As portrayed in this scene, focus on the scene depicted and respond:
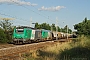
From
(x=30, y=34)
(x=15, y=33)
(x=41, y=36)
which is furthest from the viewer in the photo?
(x=41, y=36)

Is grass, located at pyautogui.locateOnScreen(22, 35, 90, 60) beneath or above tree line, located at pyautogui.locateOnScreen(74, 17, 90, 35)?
beneath

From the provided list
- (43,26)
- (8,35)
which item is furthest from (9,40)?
(43,26)

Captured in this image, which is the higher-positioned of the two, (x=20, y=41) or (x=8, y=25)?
(x=8, y=25)

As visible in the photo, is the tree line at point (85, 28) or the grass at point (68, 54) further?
the tree line at point (85, 28)

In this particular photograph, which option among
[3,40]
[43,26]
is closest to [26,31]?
[3,40]

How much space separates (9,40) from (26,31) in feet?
17.9

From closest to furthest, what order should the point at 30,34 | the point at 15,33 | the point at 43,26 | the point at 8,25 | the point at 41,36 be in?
the point at 15,33, the point at 30,34, the point at 8,25, the point at 41,36, the point at 43,26

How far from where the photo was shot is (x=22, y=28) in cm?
3628

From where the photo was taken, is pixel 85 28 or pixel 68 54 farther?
pixel 85 28

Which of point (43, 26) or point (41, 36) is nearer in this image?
point (41, 36)

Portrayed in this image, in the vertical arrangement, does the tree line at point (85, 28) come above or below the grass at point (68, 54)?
above

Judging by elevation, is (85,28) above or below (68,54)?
above

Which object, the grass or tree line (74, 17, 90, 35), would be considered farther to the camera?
tree line (74, 17, 90, 35)

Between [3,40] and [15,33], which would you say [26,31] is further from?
[3,40]
